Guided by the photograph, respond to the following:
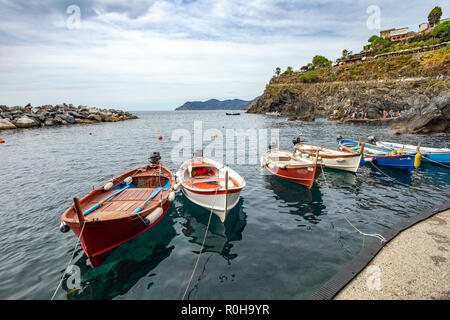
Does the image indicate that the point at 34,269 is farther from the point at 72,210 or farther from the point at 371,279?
the point at 371,279

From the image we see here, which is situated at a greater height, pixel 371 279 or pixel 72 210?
pixel 72 210

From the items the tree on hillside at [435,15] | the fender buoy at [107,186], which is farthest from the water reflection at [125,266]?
the tree on hillside at [435,15]

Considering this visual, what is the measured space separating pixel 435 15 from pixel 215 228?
164355 millimetres

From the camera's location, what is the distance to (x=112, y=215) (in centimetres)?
827

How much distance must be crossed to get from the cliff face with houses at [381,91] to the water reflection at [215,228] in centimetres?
3781

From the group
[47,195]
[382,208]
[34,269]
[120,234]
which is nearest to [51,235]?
[34,269]

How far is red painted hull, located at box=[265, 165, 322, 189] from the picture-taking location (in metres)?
13.8

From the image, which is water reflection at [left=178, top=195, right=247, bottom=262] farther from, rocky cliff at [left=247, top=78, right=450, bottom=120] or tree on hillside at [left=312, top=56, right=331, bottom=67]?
tree on hillside at [left=312, top=56, right=331, bottom=67]

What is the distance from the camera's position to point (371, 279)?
5723mm

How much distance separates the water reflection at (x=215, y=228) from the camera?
879cm

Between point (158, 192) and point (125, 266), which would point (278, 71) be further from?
point (125, 266)

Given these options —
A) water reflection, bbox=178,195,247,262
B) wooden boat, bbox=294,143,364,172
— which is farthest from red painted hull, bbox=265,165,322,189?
water reflection, bbox=178,195,247,262

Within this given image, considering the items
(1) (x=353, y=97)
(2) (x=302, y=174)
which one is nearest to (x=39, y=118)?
(2) (x=302, y=174)

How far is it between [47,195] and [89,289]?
10578mm
